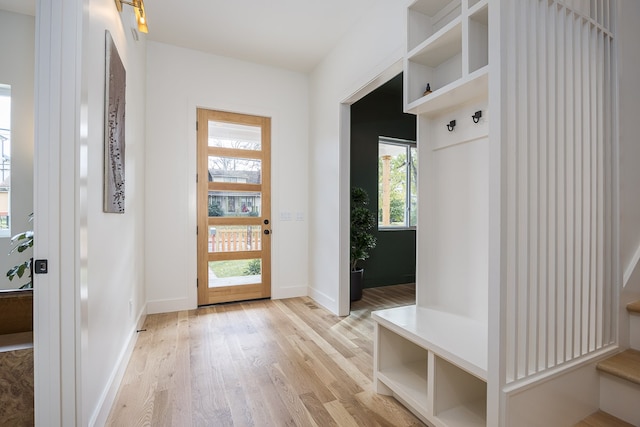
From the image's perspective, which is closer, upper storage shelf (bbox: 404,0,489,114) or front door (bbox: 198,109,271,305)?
upper storage shelf (bbox: 404,0,489,114)

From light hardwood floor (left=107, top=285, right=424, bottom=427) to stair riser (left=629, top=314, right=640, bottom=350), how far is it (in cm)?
117

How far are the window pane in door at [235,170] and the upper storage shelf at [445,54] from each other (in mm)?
2359

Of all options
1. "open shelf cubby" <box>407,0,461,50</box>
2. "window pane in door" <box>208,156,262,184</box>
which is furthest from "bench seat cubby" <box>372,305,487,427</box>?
"window pane in door" <box>208,156,262,184</box>

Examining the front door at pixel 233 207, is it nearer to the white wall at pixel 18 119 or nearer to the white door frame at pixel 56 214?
the white wall at pixel 18 119

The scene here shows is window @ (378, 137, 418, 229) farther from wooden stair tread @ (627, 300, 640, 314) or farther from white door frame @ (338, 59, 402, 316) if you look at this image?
wooden stair tread @ (627, 300, 640, 314)

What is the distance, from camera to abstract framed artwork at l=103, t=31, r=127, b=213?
67.9 inches

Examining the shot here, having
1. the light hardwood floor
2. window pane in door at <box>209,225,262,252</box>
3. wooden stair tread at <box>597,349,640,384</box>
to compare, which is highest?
window pane in door at <box>209,225,262,252</box>

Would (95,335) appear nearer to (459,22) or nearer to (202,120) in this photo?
(459,22)

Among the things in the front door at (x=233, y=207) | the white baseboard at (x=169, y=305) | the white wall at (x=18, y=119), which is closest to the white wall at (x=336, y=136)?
the front door at (x=233, y=207)

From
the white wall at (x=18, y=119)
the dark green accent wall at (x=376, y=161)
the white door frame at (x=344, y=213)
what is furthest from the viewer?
the dark green accent wall at (x=376, y=161)

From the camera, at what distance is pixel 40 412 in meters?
1.16

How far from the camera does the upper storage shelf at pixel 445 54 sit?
4.69ft

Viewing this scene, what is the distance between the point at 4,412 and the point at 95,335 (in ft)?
1.35

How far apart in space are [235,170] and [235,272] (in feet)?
4.29
